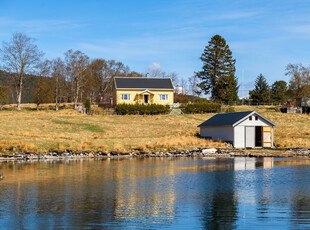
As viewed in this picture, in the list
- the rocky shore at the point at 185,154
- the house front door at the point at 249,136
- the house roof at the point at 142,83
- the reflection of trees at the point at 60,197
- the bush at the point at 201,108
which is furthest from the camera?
the house roof at the point at 142,83

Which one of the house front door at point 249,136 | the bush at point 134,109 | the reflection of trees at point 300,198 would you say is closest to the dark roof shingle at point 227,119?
the house front door at point 249,136

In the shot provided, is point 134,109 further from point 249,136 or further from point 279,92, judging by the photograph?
point 279,92

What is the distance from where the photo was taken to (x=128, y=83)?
8006 cm

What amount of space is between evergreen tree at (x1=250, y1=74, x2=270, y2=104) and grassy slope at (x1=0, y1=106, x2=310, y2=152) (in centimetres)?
2178

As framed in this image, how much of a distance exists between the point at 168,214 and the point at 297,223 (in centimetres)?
458

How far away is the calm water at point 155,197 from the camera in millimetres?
14680

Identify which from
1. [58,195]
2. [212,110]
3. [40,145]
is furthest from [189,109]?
[58,195]

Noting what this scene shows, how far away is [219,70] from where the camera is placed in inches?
3479

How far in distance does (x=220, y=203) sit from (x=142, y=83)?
63.7 meters

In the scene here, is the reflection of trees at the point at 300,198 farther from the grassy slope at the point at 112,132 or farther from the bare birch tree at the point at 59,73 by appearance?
the bare birch tree at the point at 59,73

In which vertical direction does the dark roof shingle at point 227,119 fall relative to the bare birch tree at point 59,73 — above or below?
below

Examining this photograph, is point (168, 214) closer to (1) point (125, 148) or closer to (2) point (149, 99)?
(1) point (125, 148)

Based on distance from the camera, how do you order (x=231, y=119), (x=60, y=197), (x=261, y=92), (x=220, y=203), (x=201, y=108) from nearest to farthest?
1. (x=220, y=203)
2. (x=60, y=197)
3. (x=231, y=119)
4. (x=201, y=108)
5. (x=261, y=92)

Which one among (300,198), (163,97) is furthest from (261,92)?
(300,198)
